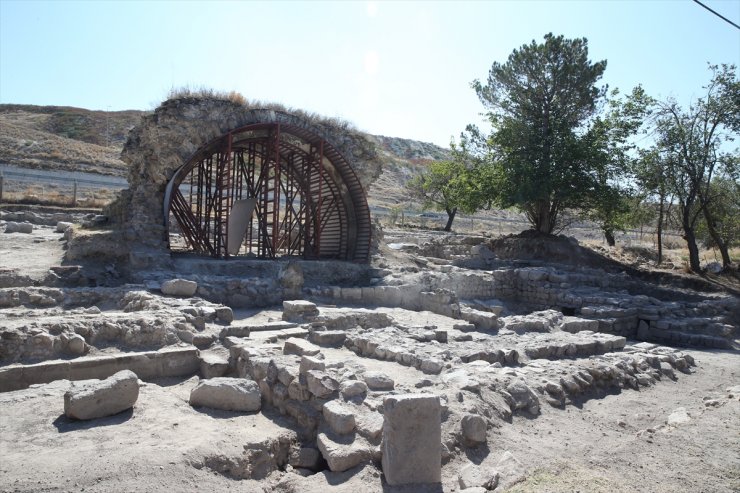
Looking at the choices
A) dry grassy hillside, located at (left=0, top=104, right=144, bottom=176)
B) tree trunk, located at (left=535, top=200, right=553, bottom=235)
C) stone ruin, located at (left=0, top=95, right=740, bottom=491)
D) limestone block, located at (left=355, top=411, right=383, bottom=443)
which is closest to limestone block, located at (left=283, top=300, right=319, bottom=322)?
stone ruin, located at (left=0, top=95, right=740, bottom=491)

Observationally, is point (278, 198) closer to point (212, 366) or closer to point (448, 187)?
point (212, 366)

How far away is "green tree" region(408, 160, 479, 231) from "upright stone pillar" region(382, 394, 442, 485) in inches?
722

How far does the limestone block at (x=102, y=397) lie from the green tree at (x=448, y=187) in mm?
18453

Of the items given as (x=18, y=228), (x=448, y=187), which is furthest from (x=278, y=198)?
(x=448, y=187)

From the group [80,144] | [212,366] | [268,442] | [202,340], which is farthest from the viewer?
[80,144]

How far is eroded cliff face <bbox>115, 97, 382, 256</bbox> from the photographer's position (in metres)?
13.5

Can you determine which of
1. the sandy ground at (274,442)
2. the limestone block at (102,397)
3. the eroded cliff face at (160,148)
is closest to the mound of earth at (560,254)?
the eroded cliff face at (160,148)

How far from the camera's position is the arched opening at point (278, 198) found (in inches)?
623

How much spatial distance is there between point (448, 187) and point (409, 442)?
23463mm

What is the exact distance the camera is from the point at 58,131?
56.5 metres

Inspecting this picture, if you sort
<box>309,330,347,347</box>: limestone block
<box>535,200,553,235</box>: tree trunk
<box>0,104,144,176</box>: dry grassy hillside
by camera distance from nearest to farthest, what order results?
<box>309,330,347,347</box>: limestone block → <box>535,200,553,235</box>: tree trunk → <box>0,104,144,176</box>: dry grassy hillside

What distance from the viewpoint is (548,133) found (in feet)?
70.9

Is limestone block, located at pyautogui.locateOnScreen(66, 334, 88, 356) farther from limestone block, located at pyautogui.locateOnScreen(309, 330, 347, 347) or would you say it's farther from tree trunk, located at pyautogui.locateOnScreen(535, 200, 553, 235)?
tree trunk, located at pyautogui.locateOnScreen(535, 200, 553, 235)

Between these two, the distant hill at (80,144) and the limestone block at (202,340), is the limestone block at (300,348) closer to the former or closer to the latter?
the limestone block at (202,340)
